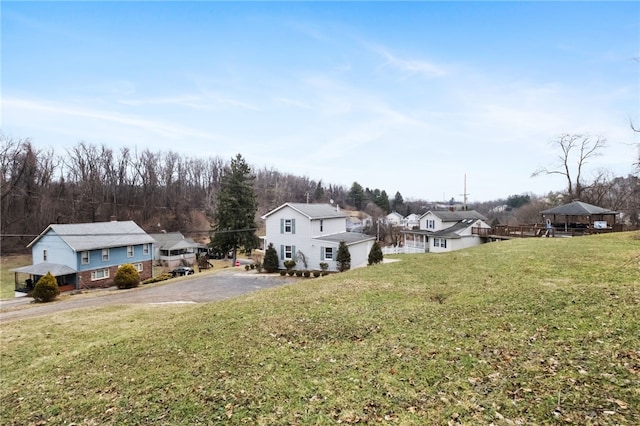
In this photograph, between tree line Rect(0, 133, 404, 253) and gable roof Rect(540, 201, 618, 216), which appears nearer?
gable roof Rect(540, 201, 618, 216)

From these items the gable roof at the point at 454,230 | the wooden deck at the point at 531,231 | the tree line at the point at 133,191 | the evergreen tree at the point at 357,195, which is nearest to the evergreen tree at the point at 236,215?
the tree line at the point at 133,191

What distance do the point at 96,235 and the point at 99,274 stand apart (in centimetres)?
354

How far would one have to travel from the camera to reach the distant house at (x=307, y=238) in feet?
92.0

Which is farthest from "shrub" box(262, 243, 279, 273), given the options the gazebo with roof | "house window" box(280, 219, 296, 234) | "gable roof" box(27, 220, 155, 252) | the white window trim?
the gazebo with roof

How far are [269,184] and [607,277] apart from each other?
282ft

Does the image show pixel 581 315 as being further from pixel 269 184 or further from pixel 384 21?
pixel 269 184

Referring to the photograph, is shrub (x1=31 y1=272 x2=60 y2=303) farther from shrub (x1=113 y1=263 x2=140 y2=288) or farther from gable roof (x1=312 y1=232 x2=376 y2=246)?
gable roof (x1=312 y1=232 x2=376 y2=246)

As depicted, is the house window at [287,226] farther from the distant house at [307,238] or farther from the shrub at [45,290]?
the shrub at [45,290]

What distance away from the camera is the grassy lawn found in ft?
14.5

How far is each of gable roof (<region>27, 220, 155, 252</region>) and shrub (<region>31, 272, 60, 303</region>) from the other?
5363 mm

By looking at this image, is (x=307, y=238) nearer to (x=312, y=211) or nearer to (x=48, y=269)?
(x=312, y=211)

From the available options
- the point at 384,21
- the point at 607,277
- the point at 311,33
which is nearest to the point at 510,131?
the point at 384,21

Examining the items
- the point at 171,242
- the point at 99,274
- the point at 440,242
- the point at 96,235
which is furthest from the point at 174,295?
the point at 440,242

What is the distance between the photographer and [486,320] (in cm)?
726
